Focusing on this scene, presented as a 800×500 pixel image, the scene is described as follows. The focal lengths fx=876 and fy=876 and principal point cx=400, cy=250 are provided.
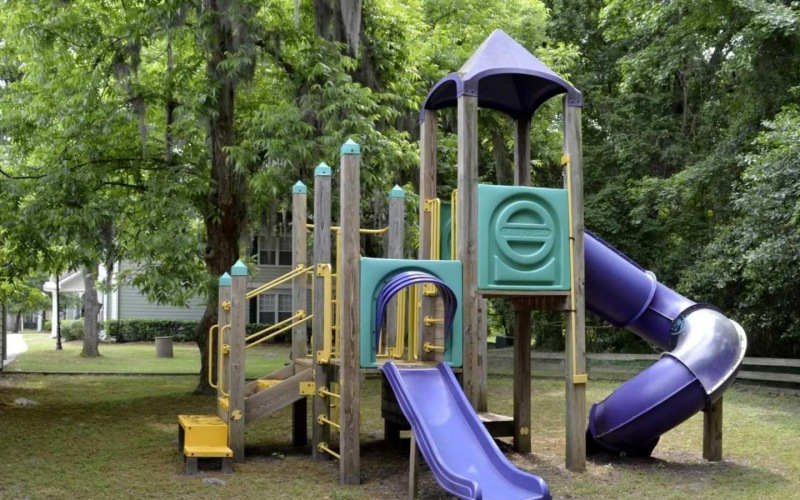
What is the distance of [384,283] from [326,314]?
913 mm

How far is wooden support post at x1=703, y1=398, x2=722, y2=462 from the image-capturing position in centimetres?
891

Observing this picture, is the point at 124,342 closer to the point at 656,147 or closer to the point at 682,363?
the point at 656,147

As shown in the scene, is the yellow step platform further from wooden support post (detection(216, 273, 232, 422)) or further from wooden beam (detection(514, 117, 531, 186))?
wooden beam (detection(514, 117, 531, 186))

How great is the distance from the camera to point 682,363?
8.62 metres

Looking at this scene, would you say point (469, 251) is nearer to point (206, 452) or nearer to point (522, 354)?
point (522, 354)

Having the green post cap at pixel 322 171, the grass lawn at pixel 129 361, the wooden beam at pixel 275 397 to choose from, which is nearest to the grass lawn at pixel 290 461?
the wooden beam at pixel 275 397

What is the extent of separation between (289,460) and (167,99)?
6592mm

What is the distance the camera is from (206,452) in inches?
323

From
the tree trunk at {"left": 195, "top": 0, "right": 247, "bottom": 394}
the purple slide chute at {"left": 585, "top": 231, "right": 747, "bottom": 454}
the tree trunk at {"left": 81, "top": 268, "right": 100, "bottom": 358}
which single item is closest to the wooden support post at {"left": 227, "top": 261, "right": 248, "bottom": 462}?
the purple slide chute at {"left": 585, "top": 231, "right": 747, "bottom": 454}

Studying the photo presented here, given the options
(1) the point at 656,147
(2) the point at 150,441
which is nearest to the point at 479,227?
(2) the point at 150,441

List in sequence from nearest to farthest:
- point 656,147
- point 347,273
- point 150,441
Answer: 1. point 347,273
2. point 150,441
3. point 656,147

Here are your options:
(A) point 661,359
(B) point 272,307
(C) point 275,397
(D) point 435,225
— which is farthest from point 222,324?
(B) point 272,307

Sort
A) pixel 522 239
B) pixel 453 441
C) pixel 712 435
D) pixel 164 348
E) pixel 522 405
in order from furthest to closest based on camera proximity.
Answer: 1. pixel 164 348
2. pixel 522 405
3. pixel 712 435
4. pixel 522 239
5. pixel 453 441

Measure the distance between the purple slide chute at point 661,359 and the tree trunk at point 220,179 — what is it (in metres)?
5.85
